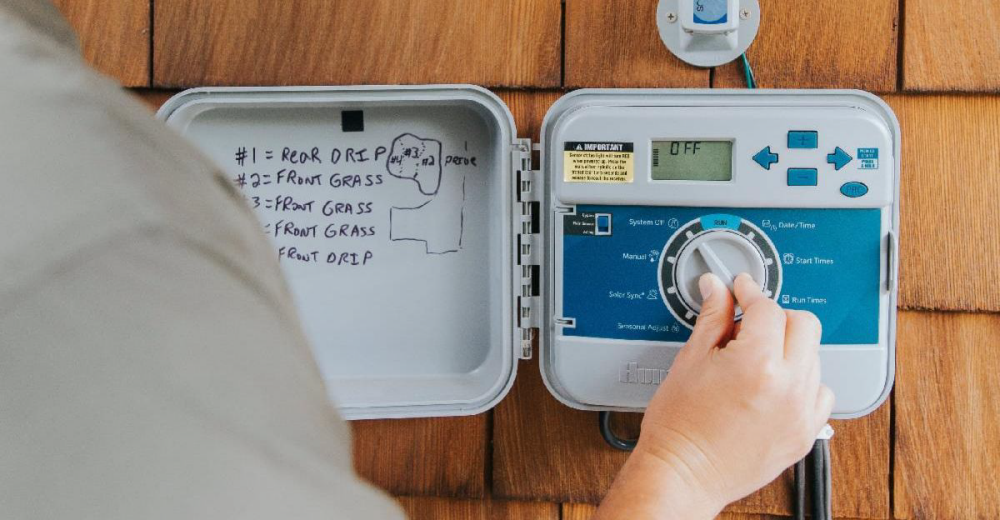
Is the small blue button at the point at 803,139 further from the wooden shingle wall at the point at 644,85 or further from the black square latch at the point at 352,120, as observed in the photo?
the black square latch at the point at 352,120

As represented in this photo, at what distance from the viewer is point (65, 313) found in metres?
0.20

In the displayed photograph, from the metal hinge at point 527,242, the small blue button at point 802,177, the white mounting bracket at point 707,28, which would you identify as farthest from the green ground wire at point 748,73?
the metal hinge at point 527,242

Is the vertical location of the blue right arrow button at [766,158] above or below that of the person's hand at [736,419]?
above

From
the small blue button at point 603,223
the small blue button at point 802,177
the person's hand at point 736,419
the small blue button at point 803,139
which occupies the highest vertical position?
the small blue button at point 803,139

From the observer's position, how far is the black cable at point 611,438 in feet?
2.45

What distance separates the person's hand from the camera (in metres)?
0.55

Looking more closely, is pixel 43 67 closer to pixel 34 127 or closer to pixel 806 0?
pixel 34 127

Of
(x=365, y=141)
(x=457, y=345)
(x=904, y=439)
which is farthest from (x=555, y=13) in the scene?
(x=904, y=439)

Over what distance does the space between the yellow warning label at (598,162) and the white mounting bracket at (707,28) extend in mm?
140

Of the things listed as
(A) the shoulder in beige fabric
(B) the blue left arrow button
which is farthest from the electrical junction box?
(A) the shoulder in beige fabric

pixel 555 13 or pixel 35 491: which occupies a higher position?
pixel 555 13

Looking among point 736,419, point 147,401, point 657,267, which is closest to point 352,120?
point 657,267

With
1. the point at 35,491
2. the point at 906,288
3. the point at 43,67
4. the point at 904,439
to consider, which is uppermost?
the point at 43,67

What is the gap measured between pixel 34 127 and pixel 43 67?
0.08 feet
